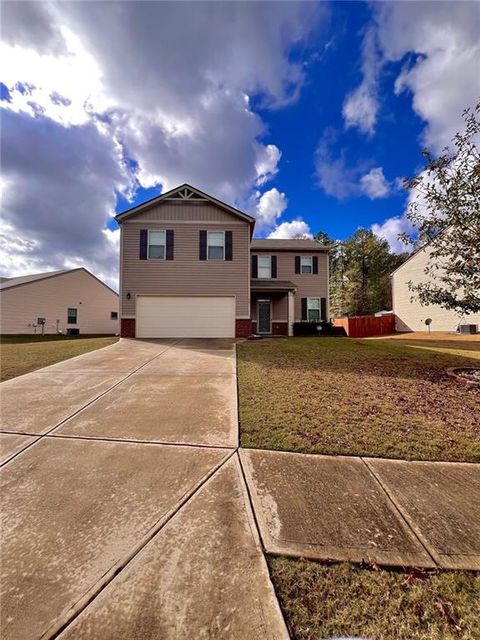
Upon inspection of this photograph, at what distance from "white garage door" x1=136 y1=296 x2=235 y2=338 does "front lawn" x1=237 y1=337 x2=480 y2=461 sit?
586cm

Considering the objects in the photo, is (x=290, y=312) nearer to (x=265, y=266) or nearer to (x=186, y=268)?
(x=265, y=266)

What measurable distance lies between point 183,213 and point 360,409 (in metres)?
12.3

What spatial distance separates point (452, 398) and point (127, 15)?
11.3 metres

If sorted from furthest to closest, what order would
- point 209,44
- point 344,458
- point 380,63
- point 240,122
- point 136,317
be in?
point 136,317 → point 240,122 → point 380,63 → point 209,44 → point 344,458

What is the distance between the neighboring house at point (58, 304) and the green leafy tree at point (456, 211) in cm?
2488

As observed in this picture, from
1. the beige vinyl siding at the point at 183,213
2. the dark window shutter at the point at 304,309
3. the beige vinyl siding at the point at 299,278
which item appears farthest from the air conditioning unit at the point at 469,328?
the beige vinyl siding at the point at 183,213

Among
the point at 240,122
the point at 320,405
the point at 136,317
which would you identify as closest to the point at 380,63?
the point at 240,122

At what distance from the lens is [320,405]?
4.57 m

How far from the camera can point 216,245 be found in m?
13.8

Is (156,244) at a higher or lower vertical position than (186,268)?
higher

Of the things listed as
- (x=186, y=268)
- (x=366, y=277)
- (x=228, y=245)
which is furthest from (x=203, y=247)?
(x=366, y=277)

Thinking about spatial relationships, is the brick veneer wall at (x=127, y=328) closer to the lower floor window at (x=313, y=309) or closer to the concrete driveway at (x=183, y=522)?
the concrete driveway at (x=183, y=522)

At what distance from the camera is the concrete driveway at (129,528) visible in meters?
1.46

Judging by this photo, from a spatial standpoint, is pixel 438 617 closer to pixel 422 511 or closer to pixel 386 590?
pixel 386 590
